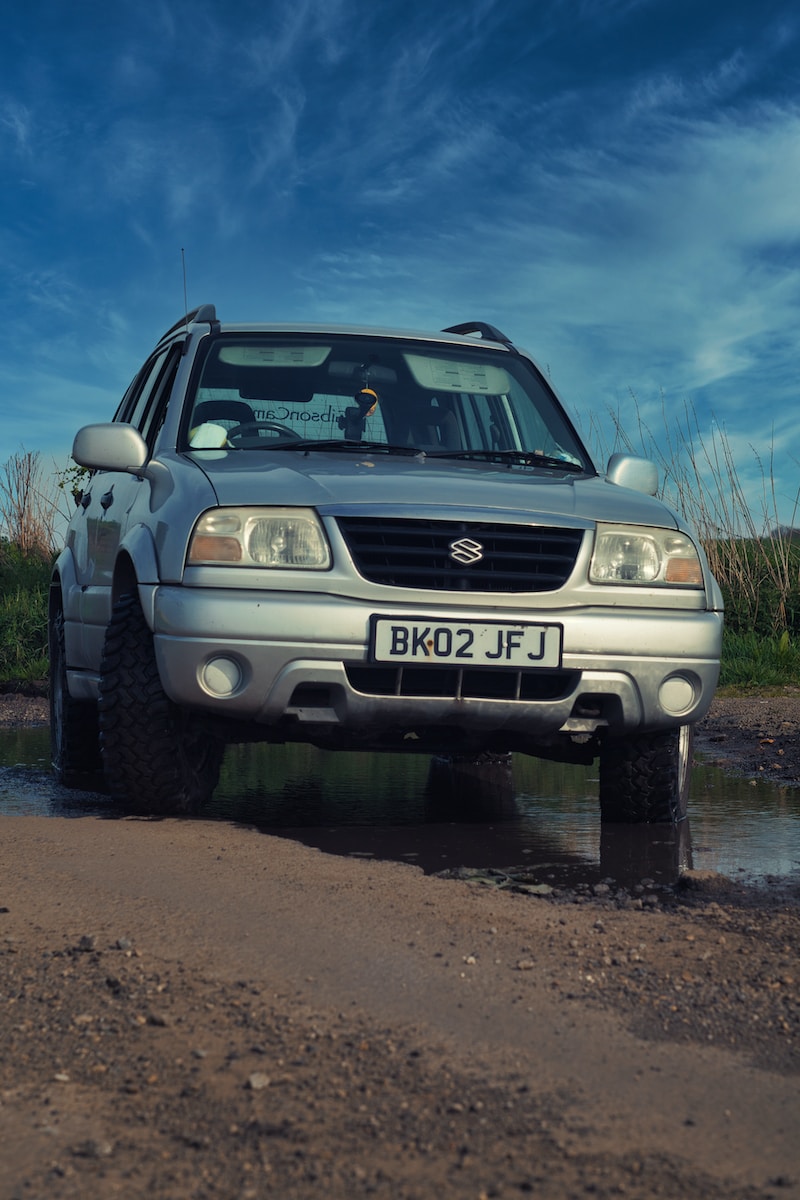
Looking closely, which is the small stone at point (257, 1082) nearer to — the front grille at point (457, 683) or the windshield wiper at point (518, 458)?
the front grille at point (457, 683)

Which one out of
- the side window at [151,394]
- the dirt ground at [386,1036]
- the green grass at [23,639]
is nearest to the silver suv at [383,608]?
the side window at [151,394]

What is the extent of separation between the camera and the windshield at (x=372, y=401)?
5.18m

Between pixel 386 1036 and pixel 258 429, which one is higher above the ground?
pixel 258 429

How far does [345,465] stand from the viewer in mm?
4633

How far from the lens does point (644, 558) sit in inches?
178

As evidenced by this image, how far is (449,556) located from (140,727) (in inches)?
45.7

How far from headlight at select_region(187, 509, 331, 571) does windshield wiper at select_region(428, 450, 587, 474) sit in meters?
0.94

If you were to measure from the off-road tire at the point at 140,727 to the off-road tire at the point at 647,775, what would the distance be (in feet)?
4.85

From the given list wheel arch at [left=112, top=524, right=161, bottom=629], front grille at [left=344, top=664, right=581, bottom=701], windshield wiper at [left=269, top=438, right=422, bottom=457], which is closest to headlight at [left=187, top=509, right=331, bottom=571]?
wheel arch at [left=112, top=524, right=161, bottom=629]

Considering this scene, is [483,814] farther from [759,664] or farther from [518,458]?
[759,664]

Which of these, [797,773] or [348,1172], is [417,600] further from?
[797,773]

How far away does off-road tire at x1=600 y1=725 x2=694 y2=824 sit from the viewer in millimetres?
4789

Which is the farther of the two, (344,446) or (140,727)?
(344,446)

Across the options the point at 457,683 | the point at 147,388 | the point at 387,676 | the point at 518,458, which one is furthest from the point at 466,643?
the point at 147,388
